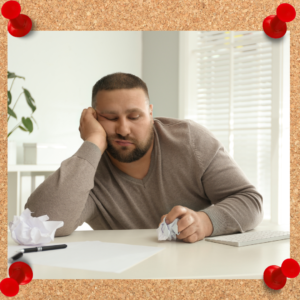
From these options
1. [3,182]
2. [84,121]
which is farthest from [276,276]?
A: [84,121]

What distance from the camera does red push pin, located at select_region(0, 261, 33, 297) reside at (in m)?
0.46

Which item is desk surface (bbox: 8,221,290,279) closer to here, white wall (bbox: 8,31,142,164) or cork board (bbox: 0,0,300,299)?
cork board (bbox: 0,0,300,299)

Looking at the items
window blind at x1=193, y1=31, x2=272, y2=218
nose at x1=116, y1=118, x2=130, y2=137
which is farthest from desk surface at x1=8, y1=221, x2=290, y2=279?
window blind at x1=193, y1=31, x2=272, y2=218

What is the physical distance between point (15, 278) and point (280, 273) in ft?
1.18

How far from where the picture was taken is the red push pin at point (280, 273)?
48 centimetres

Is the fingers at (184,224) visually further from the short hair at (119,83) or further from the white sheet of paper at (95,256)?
the short hair at (119,83)

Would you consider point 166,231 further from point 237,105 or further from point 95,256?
point 237,105

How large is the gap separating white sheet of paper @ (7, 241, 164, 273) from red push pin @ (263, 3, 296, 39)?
390mm

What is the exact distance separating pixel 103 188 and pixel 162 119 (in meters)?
0.32

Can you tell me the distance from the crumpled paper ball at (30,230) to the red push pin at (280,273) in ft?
1.18

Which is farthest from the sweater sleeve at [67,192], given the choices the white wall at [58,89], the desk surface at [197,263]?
the white wall at [58,89]

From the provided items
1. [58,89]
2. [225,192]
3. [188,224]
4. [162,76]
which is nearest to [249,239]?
[188,224]

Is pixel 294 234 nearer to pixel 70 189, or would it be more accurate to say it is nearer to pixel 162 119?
pixel 70 189

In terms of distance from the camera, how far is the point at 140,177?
1.04m
